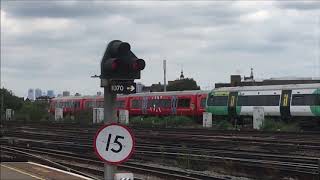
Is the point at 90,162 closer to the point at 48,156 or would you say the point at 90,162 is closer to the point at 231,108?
the point at 48,156

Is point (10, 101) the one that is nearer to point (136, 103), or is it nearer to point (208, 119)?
point (136, 103)

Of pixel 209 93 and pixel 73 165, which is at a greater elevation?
pixel 209 93

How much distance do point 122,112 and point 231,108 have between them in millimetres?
10673

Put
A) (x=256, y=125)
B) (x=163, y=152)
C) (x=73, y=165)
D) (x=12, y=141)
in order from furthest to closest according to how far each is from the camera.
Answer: (x=256, y=125)
(x=12, y=141)
(x=163, y=152)
(x=73, y=165)

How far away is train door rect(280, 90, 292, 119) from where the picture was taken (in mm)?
37625

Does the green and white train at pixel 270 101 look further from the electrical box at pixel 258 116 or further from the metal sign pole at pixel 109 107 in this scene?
the metal sign pole at pixel 109 107

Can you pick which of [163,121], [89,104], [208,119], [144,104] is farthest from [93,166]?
[89,104]

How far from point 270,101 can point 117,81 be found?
3309 cm

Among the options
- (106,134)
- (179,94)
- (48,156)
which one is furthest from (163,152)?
(179,94)

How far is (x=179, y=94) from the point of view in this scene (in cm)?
4956

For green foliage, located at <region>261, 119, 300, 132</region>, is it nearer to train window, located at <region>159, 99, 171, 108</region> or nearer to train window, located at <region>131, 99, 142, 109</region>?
train window, located at <region>159, 99, 171, 108</region>

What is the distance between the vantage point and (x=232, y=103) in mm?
42406

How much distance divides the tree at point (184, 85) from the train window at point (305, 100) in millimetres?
63982

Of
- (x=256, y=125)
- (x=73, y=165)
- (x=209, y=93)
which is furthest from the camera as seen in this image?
(x=209, y=93)
